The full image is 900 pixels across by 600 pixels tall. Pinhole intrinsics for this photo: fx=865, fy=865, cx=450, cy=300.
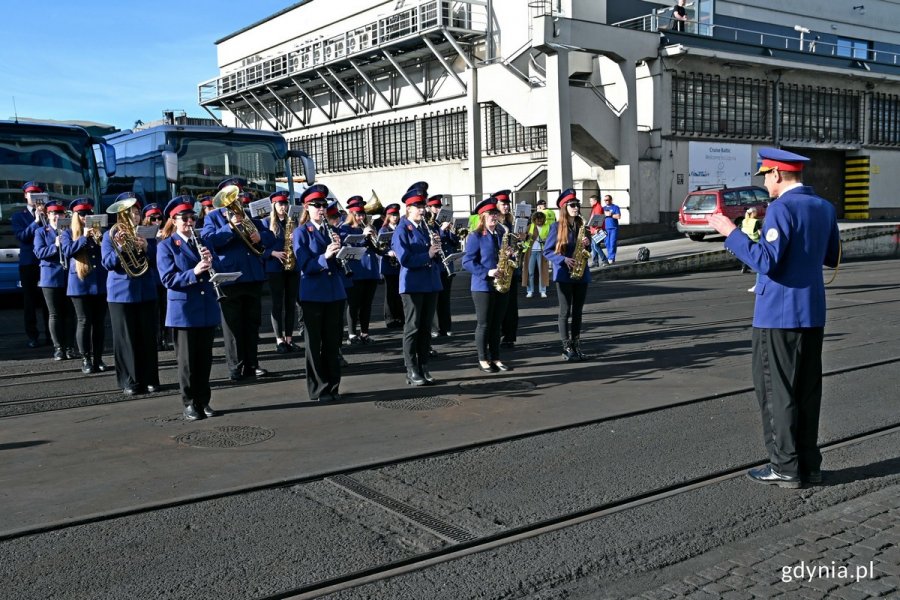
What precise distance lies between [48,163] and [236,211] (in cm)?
946

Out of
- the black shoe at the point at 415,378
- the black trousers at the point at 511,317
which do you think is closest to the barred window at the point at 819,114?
the black trousers at the point at 511,317

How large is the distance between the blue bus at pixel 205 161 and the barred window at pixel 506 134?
14.5 m

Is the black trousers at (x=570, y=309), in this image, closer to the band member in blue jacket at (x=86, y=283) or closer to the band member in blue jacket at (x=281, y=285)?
the band member in blue jacket at (x=281, y=285)

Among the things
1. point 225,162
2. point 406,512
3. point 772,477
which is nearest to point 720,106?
point 225,162

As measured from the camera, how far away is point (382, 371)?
33.0ft

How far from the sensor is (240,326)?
32.0ft

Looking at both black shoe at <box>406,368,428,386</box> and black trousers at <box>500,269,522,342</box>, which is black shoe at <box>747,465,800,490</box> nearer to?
black shoe at <box>406,368,428,386</box>

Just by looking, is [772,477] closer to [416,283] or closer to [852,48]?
[416,283]

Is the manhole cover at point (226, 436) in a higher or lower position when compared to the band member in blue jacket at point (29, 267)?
lower

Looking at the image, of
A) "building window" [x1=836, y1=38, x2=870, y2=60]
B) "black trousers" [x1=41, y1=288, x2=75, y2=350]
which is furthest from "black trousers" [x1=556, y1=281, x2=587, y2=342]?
"building window" [x1=836, y1=38, x2=870, y2=60]

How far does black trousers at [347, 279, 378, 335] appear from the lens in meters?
12.2

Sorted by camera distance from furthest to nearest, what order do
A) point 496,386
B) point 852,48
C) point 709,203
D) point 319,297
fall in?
point 852,48 < point 709,203 < point 496,386 < point 319,297

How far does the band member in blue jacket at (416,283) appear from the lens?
9141 mm

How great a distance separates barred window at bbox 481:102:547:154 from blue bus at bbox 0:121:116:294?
61.2 feet
